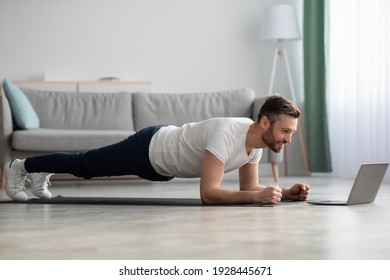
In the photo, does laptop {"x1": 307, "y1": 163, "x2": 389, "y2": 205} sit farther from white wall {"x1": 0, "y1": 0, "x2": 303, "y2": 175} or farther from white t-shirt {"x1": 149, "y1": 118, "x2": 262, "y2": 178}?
white wall {"x1": 0, "y1": 0, "x2": 303, "y2": 175}

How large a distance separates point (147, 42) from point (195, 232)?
18.5 feet

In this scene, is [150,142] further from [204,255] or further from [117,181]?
[117,181]

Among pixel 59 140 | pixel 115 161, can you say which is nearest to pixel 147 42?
pixel 59 140

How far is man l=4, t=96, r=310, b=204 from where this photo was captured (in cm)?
378

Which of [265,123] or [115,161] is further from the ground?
[265,123]

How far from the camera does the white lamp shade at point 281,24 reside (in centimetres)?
782

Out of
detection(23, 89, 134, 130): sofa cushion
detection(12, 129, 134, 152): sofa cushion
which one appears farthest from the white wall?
detection(12, 129, 134, 152): sofa cushion

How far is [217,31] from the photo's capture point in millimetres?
8438

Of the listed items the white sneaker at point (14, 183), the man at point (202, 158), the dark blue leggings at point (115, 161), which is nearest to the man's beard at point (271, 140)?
the man at point (202, 158)

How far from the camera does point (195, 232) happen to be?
9.59 ft

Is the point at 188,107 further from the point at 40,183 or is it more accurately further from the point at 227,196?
the point at 227,196

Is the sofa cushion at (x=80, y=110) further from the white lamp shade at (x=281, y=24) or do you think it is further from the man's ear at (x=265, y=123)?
the man's ear at (x=265, y=123)

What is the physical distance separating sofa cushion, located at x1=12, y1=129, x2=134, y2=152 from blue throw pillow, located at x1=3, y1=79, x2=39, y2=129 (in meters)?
0.11
